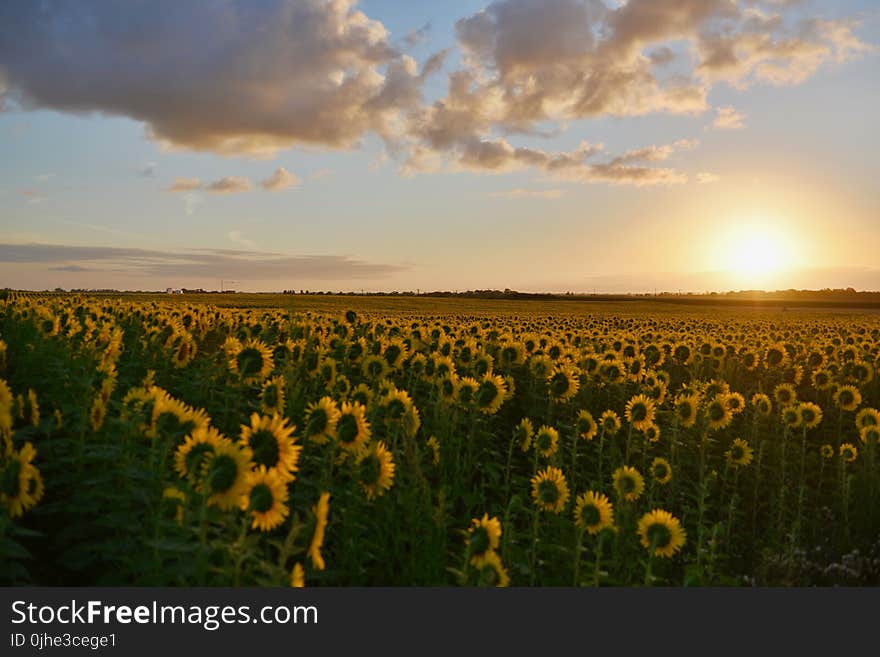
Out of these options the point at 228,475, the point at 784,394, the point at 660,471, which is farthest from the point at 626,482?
the point at 784,394

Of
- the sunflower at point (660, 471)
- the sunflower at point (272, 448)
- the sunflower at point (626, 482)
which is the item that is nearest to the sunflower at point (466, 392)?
the sunflower at point (660, 471)

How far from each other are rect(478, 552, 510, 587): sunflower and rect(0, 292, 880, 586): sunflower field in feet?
0.05

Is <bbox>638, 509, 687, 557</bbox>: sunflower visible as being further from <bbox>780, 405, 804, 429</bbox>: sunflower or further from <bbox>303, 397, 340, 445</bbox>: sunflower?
<bbox>780, 405, 804, 429</bbox>: sunflower

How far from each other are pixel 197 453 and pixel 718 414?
8429 mm

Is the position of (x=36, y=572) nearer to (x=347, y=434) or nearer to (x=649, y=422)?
(x=347, y=434)

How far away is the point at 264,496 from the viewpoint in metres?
3.70

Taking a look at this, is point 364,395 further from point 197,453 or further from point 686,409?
point 686,409

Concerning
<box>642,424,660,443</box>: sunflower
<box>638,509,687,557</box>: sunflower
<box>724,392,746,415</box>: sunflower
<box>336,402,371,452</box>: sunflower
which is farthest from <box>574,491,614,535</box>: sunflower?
<box>724,392,746,415</box>: sunflower

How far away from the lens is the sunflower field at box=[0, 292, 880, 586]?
13.3 feet

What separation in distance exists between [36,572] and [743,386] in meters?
14.8

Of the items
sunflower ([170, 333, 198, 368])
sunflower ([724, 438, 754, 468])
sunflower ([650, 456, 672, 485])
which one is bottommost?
sunflower ([724, 438, 754, 468])

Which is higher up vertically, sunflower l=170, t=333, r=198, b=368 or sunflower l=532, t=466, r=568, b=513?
sunflower l=170, t=333, r=198, b=368

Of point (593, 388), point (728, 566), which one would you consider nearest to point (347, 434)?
point (728, 566)

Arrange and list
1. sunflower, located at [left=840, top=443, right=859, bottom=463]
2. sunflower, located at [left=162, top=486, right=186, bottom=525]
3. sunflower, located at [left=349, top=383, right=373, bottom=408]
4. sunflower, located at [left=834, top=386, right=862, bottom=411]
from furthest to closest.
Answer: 1. sunflower, located at [left=834, top=386, right=862, bottom=411]
2. sunflower, located at [left=840, top=443, right=859, bottom=463]
3. sunflower, located at [left=349, top=383, right=373, bottom=408]
4. sunflower, located at [left=162, top=486, right=186, bottom=525]
